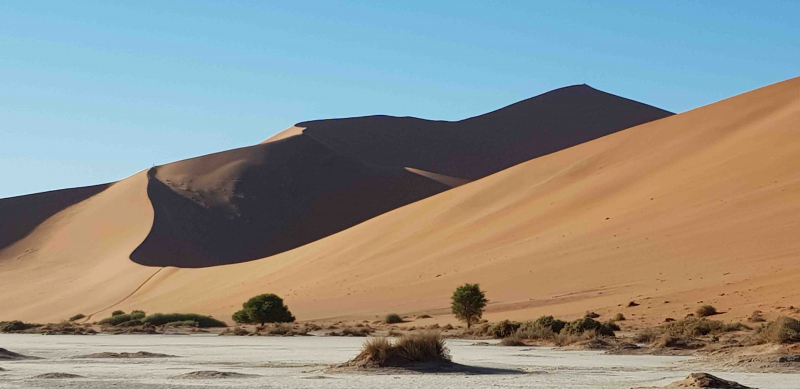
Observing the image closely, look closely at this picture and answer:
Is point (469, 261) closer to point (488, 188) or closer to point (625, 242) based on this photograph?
point (625, 242)

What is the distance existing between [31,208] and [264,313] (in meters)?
50.6

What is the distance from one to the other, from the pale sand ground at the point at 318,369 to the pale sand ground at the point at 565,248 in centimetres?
1368

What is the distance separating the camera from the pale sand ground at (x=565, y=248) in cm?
3675

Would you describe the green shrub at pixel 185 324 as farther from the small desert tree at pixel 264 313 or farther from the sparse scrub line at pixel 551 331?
the sparse scrub line at pixel 551 331

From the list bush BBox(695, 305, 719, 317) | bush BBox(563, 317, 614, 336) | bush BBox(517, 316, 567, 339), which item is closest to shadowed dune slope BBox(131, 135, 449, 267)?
bush BBox(695, 305, 719, 317)

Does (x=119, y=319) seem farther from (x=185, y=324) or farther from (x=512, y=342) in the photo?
(x=512, y=342)

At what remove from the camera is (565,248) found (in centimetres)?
4419

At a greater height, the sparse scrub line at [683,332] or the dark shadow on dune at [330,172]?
the dark shadow on dune at [330,172]

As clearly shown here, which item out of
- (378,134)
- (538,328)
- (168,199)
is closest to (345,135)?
(378,134)

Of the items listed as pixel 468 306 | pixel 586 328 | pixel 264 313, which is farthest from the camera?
pixel 264 313

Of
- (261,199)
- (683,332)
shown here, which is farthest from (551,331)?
(261,199)

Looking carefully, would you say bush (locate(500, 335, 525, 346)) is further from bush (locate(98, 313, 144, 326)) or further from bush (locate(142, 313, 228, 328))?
bush (locate(98, 313, 144, 326))

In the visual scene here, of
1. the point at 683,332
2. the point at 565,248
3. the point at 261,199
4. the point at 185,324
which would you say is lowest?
the point at 683,332

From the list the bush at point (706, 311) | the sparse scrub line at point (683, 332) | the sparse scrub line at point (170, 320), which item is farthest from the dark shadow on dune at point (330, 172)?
the sparse scrub line at point (683, 332)
